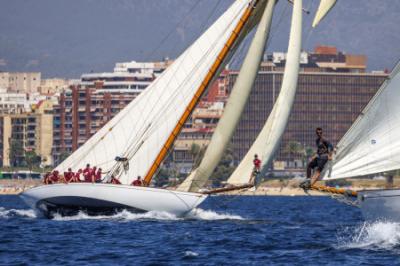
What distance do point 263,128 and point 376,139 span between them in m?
18.2

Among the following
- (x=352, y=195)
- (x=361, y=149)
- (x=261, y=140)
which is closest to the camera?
(x=361, y=149)

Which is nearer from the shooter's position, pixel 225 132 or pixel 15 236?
pixel 15 236

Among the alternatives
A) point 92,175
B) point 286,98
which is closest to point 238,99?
point 286,98

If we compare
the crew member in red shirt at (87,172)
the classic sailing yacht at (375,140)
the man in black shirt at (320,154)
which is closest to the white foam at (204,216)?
the crew member in red shirt at (87,172)

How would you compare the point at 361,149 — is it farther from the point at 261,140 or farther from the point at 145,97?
the point at 145,97

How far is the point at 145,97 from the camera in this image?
62.1m

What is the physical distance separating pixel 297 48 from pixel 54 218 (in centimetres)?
1379

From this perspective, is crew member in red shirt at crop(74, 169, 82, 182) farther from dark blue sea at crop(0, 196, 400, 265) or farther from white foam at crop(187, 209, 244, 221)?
white foam at crop(187, 209, 244, 221)

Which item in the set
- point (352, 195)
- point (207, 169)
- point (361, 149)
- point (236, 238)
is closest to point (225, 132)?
point (207, 169)

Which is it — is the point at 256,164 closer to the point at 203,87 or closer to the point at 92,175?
the point at 203,87

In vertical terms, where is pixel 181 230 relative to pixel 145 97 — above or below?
below

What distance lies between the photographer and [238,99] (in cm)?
5869

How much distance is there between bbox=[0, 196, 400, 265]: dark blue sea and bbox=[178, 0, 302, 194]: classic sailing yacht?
6.26 feet

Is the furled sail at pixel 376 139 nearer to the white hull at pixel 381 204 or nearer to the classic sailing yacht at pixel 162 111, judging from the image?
the white hull at pixel 381 204
